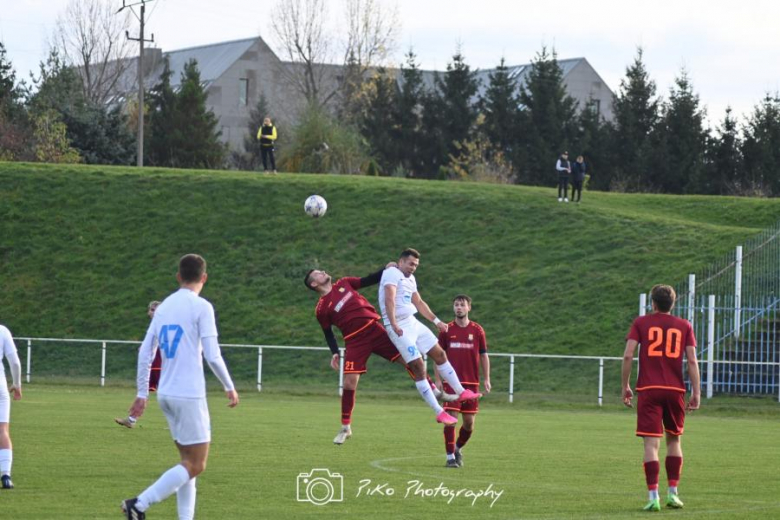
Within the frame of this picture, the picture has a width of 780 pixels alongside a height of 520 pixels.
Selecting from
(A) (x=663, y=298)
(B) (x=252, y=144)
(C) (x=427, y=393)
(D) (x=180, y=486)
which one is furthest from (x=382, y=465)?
(B) (x=252, y=144)

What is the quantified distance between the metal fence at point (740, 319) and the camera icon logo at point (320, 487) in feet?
53.8

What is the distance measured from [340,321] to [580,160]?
32.3 meters

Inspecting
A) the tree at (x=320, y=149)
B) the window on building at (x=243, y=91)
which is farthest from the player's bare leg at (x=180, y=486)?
the window on building at (x=243, y=91)

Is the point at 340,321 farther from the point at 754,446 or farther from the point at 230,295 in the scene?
the point at 230,295

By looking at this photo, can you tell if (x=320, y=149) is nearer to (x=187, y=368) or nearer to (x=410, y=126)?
(x=410, y=126)

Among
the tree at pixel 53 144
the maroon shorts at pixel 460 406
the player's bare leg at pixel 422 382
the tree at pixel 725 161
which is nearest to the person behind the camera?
the player's bare leg at pixel 422 382

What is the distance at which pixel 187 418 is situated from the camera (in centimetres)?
895

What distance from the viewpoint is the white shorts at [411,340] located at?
49.4ft

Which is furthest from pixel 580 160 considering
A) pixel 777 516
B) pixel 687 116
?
pixel 777 516

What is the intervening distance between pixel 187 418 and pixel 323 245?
114 feet

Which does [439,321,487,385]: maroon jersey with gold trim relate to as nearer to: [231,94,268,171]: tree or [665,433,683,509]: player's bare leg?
[665,433,683,509]: player's bare leg

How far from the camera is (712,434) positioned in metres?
21.5

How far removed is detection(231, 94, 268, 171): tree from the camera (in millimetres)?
79062

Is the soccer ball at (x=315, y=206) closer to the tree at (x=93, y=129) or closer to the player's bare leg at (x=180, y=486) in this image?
the player's bare leg at (x=180, y=486)
